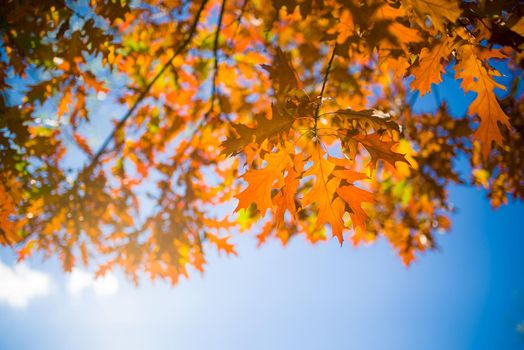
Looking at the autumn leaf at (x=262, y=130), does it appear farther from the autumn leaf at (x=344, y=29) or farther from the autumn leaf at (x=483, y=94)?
the autumn leaf at (x=483, y=94)

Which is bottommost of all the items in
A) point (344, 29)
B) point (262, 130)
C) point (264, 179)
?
point (264, 179)

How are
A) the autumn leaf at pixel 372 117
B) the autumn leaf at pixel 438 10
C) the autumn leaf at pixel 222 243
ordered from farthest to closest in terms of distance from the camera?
the autumn leaf at pixel 222 243 → the autumn leaf at pixel 372 117 → the autumn leaf at pixel 438 10

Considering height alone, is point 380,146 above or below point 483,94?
below

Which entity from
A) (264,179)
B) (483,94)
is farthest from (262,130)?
(483,94)

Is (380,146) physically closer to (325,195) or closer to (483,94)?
(325,195)

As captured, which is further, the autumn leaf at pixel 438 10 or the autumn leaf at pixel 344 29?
the autumn leaf at pixel 344 29

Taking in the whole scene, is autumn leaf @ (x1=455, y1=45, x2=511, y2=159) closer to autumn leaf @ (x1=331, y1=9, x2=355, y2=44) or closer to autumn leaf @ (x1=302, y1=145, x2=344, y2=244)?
autumn leaf @ (x1=331, y1=9, x2=355, y2=44)

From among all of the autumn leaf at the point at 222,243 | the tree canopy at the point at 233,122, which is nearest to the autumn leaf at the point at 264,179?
the tree canopy at the point at 233,122

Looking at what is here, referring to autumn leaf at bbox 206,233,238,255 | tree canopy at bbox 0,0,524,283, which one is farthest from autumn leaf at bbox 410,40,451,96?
autumn leaf at bbox 206,233,238,255

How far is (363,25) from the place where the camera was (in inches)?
43.5

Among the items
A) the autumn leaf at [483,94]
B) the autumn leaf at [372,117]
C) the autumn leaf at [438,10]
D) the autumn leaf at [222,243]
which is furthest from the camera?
the autumn leaf at [222,243]

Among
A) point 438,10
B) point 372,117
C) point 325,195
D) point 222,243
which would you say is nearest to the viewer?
point 438,10

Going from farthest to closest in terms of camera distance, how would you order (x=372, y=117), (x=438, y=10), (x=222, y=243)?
(x=222, y=243)
(x=372, y=117)
(x=438, y=10)

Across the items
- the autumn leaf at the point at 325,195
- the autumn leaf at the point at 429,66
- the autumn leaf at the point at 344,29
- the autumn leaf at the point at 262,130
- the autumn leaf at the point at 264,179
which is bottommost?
the autumn leaf at the point at 325,195
